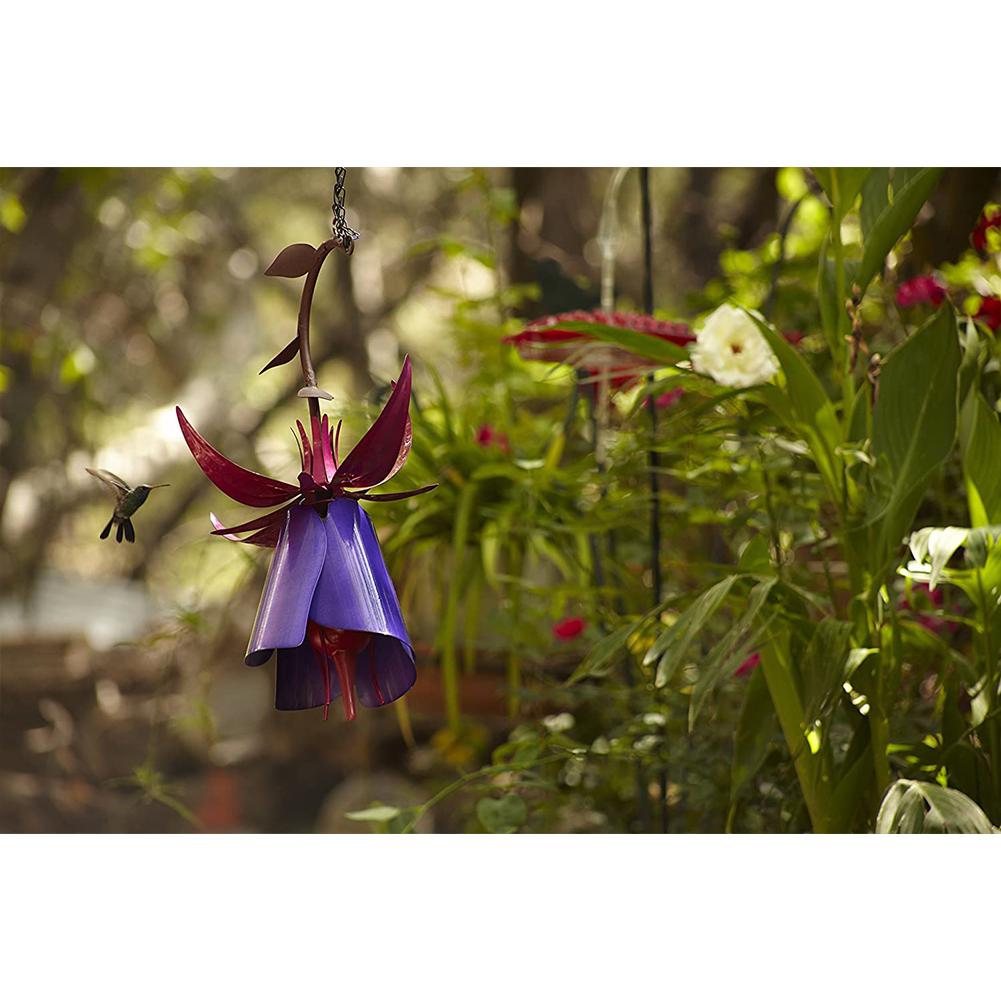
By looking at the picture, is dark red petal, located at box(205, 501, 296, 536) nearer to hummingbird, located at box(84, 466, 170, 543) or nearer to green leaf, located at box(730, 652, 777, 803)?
hummingbird, located at box(84, 466, 170, 543)

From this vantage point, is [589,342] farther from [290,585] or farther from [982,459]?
[290,585]

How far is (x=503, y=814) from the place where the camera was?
3.66 ft

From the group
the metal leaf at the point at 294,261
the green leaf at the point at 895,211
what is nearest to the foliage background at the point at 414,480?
the green leaf at the point at 895,211

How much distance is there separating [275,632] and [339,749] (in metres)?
2.62

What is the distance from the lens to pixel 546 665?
1.71m

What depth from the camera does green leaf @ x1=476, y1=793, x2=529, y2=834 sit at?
1107mm

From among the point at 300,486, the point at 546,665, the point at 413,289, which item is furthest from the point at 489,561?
the point at 413,289

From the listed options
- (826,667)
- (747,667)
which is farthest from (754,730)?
(747,667)

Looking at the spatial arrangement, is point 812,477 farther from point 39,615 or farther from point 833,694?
point 39,615

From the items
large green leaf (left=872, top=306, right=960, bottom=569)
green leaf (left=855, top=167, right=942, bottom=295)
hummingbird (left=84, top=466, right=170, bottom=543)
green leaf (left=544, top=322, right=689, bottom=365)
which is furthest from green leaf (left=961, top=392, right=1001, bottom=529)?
hummingbird (left=84, top=466, right=170, bottom=543)

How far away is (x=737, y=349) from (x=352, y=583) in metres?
0.48

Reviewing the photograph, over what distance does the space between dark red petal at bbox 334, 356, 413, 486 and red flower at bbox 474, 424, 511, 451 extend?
816 mm
